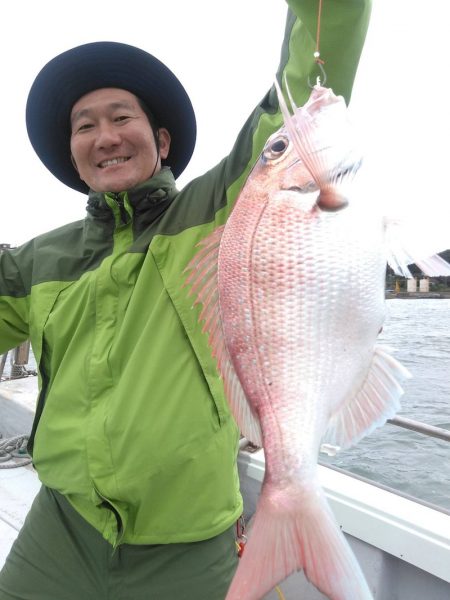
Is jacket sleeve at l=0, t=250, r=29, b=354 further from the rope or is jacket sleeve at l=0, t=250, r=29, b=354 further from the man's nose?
the rope

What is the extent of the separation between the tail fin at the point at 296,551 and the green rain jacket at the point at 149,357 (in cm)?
60

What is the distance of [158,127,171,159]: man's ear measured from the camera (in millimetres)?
2258

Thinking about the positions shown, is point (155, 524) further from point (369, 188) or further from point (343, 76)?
point (343, 76)

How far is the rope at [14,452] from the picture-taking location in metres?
3.71

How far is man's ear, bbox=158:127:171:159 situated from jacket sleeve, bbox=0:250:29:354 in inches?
34.0

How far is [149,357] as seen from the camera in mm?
1667

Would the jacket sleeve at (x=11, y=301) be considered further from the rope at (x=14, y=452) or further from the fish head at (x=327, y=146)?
the rope at (x=14, y=452)

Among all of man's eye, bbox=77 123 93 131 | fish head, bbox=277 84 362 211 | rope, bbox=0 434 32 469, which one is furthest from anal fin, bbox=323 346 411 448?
rope, bbox=0 434 32 469

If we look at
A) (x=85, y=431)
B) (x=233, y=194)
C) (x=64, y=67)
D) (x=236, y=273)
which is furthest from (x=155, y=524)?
(x=64, y=67)

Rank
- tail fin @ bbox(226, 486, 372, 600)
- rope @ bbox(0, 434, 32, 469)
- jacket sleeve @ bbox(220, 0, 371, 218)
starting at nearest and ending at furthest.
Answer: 1. tail fin @ bbox(226, 486, 372, 600)
2. jacket sleeve @ bbox(220, 0, 371, 218)
3. rope @ bbox(0, 434, 32, 469)

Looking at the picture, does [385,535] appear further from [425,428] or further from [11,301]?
[11,301]

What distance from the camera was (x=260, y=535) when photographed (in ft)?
A: 3.38

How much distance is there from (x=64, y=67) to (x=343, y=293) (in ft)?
5.70

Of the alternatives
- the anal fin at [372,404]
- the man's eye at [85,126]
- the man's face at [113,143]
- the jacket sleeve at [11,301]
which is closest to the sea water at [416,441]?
the anal fin at [372,404]
